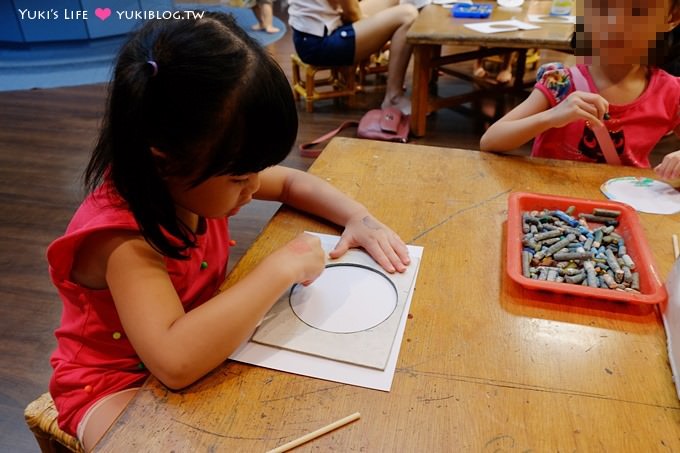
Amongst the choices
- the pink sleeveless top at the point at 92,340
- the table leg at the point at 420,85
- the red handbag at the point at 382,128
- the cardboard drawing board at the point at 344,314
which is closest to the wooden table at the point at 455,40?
the table leg at the point at 420,85

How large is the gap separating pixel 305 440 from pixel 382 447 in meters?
0.07

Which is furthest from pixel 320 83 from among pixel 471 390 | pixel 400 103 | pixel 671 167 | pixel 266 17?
pixel 471 390

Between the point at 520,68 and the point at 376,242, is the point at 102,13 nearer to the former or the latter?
the point at 520,68

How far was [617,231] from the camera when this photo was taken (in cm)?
82

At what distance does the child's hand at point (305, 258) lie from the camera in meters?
0.68

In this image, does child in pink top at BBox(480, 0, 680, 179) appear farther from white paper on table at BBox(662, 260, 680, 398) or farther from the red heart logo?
the red heart logo

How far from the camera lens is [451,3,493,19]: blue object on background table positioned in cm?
257

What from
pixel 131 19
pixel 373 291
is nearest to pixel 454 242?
pixel 373 291

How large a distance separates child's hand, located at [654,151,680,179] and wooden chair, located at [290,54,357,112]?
227 centimetres

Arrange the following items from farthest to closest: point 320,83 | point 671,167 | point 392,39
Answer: point 320,83, point 392,39, point 671,167

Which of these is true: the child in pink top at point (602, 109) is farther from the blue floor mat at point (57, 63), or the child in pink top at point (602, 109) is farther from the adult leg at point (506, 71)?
the blue floor mat at point (57, 63)

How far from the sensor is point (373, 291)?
0.71 meters

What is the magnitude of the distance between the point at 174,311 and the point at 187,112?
23 centimetres

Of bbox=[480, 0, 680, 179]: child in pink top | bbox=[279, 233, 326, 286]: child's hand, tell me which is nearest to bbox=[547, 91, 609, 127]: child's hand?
bbox=[480, 0, 680, 179]: child in pink top
